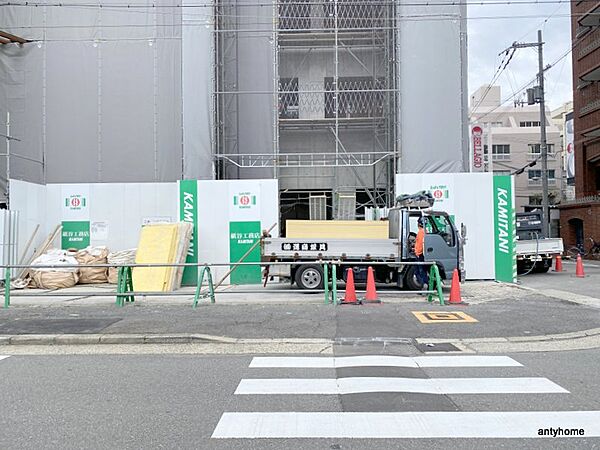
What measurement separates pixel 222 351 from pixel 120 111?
16610 millimetres

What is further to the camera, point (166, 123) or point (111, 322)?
point (166, 123)

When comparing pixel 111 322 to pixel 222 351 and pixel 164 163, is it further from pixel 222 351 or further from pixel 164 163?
pixel 164 163

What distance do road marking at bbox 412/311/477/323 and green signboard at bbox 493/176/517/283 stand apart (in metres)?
7.18

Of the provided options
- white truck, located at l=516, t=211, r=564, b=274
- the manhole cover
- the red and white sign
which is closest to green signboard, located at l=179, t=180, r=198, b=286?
the manhole cover

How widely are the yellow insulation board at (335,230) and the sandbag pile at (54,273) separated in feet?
22.0

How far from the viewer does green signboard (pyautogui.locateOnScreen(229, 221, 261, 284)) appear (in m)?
17.3

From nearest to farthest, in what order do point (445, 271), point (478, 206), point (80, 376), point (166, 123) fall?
point (80, 376)
point (445, 271)
point (478, 206)
point (166, 123)

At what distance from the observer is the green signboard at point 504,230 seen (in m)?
17.4

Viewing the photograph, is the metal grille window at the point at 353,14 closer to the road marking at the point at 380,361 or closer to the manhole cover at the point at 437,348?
the manhole cover at the point at 437,348

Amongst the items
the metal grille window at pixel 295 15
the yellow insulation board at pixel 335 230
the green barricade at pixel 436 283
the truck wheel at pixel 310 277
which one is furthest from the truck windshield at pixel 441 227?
the metal grille window at pixel 295 15

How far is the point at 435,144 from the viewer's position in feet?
65.8

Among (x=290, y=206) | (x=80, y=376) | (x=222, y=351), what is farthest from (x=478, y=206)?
(x=80, y=376)

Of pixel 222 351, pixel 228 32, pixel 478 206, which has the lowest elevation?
pixel 222 351

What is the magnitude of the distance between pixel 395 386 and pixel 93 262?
1333 centimetres
